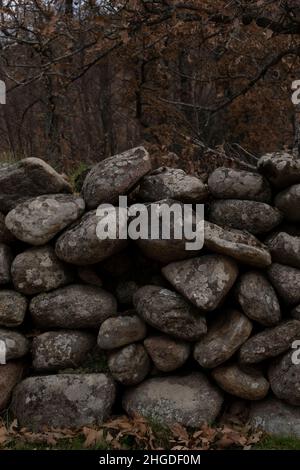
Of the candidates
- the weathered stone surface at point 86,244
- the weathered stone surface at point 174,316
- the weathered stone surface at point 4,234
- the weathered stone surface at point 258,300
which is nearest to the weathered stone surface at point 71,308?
the weathered stone surface at point 86,244

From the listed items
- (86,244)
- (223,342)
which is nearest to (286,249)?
(223,342)

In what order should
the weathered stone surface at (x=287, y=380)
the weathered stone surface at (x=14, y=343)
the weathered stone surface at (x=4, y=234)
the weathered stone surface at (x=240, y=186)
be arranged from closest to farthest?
the weathered stone surface at (x=287, y=380) < the weathered stone surface at (x=14, y=343) < the weathered stone surface at (x=240, y=186) < the weathered stone surface at (x=4, y=234)

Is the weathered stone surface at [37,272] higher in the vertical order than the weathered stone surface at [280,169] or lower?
lower

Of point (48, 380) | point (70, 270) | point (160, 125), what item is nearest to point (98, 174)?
point (70, 270)

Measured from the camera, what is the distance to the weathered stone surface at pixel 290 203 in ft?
15.0

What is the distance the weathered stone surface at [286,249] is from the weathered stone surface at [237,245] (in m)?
0.10

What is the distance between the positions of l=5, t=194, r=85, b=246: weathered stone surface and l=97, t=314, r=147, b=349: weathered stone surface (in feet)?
3.16

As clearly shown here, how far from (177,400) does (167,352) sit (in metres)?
0.41

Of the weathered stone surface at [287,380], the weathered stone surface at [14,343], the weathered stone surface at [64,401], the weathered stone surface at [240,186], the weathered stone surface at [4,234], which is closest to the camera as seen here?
the weathered stone surface at [287,380]

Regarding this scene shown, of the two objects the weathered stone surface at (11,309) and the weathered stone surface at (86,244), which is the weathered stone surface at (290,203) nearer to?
the weathered stone surface at (86,244)

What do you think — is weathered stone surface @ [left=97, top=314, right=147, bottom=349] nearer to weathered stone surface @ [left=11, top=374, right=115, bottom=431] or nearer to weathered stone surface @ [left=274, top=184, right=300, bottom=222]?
weathered stone surface @ [left=11, top=374, right=115, bottom=431]

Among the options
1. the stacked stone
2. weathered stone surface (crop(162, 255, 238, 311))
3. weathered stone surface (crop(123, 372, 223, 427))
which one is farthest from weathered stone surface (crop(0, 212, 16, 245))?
weathered stone surface (crop(123, 372, 223, 427))

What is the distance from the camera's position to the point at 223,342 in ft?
14.4

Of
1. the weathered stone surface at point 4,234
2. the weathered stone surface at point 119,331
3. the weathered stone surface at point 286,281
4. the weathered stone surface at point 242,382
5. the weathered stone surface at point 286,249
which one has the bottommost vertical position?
the weathered stone surface at point 242,382
